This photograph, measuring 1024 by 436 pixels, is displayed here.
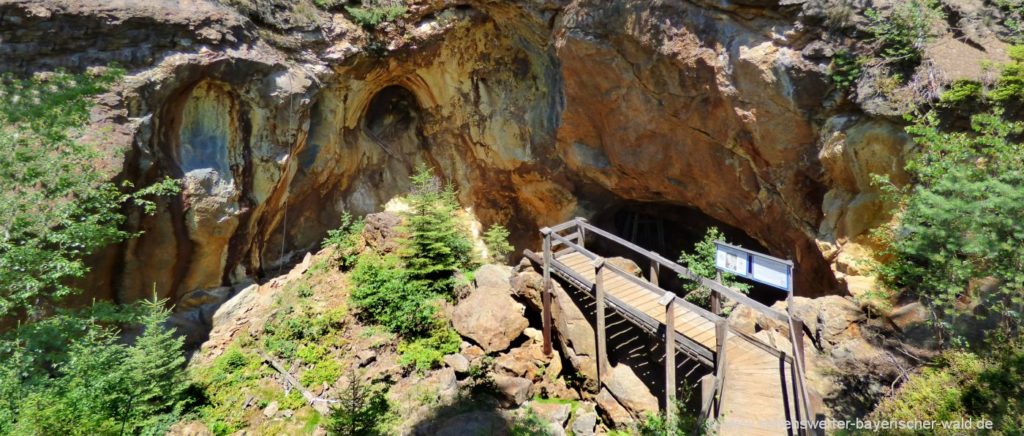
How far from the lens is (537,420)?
6.20 m

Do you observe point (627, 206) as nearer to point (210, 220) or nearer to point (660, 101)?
point (660, 101)

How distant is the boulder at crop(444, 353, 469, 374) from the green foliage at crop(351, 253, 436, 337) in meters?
0.84

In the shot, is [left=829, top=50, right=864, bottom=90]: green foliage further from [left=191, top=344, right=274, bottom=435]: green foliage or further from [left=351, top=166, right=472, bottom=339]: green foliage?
[left=191, top=344, right=274, bottom=435]: green foliage

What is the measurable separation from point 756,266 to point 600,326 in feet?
8.20

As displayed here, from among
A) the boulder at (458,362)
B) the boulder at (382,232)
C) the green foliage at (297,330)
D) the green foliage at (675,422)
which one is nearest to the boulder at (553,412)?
the green foliage at (675,422)

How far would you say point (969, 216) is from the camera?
432 centimetres

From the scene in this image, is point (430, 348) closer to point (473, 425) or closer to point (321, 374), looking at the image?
point (321, 374)

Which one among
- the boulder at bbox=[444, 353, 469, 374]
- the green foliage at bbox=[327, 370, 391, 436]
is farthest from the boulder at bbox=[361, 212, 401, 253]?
the green foliage at bbox=[327, 370, 391, 436]

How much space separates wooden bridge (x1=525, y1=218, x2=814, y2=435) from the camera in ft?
15.7

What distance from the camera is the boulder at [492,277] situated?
350 inches

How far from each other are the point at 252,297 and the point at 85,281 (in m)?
3.58

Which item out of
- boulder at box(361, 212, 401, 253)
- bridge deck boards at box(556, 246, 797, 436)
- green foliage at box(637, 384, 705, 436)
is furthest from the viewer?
boulder at box(361, 212, 401, 253)

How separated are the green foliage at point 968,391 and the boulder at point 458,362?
208 inches

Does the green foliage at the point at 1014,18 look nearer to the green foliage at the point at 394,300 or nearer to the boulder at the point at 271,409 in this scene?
the green foliage at the point at 394,300
